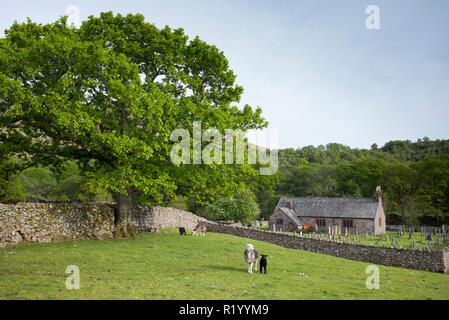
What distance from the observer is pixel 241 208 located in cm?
5184

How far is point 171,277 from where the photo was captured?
14.1m

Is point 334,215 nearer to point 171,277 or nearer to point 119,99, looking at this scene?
point 119,99

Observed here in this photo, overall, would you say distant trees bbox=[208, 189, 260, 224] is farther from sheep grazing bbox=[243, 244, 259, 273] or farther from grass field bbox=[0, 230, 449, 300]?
sheep grazing bbox=[243, 244, 259, 273]

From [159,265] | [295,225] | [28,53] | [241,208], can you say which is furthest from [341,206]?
[28,53]

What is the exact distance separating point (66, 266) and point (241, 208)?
3775 centimetres

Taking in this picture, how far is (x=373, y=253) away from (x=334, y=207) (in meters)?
34.5

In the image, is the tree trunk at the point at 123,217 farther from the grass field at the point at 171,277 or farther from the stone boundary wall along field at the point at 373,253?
the stone boundary wall along field at the point at 373,253

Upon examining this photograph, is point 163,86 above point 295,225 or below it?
above

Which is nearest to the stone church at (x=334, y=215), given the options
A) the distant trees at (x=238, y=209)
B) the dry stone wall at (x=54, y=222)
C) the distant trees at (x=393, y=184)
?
the distant trees at (x=238, y=209)

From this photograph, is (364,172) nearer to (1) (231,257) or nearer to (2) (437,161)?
(2) (437,161)

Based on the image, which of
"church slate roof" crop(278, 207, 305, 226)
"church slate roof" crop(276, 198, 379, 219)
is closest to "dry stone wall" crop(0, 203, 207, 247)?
"church slate roof" crop(278, 207, 305, 226)

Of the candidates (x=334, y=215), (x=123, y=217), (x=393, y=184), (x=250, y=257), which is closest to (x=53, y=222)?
(x=123, y=217)

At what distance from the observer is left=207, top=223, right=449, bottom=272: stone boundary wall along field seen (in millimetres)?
23812
